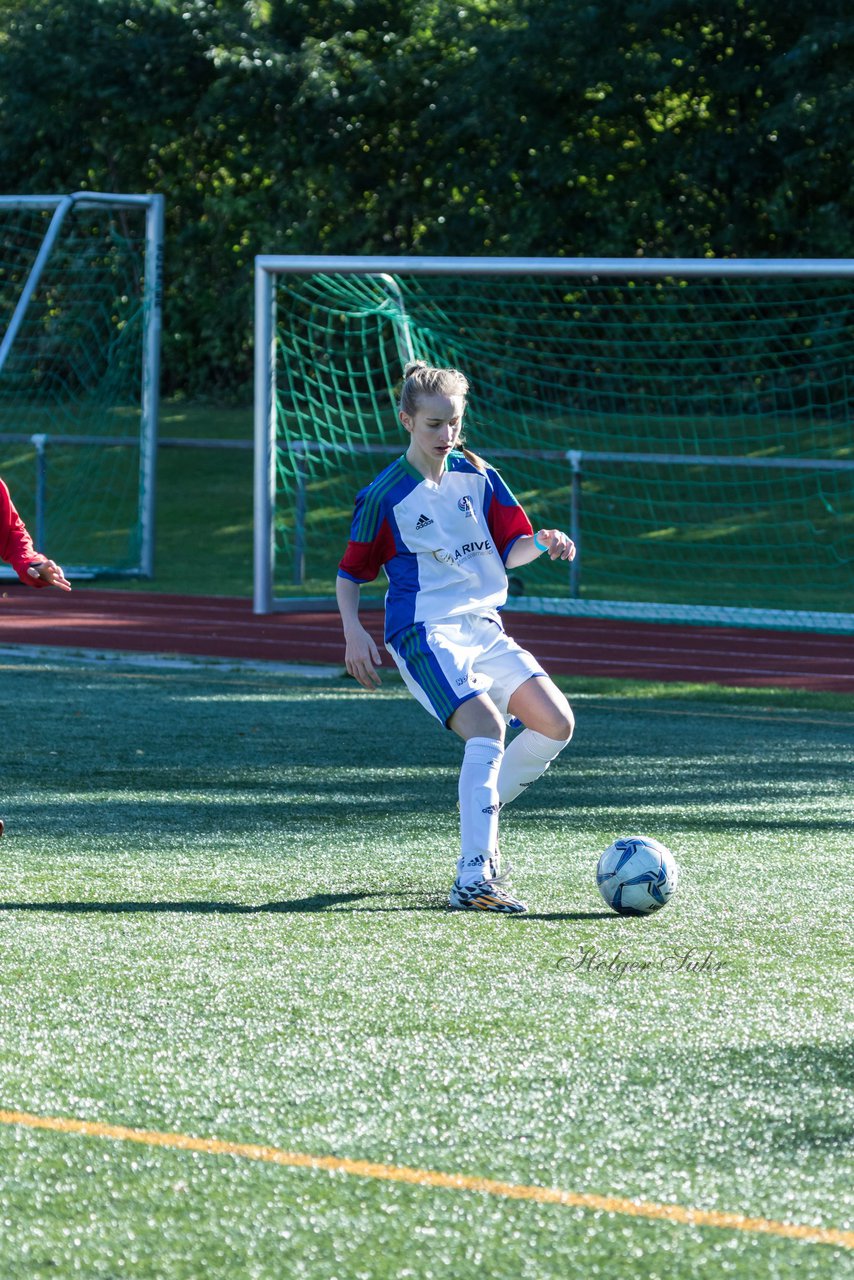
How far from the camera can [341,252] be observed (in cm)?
2595

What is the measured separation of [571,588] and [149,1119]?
1167 cm

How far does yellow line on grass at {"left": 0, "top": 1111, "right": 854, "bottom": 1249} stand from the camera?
2605mm

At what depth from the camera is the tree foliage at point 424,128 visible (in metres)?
22.4

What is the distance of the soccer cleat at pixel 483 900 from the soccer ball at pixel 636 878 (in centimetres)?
24

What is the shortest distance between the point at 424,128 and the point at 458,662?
2192 cm

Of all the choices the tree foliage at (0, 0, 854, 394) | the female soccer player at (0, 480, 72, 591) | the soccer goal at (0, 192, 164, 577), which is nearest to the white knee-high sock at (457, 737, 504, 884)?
the female soccer player at (0, 480, 72, 591)

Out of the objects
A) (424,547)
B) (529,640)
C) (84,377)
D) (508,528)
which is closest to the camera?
(424,547)

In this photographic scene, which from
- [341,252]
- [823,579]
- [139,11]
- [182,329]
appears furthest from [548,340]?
[139,11]

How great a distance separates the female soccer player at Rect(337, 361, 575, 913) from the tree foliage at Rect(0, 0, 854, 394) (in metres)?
17.3

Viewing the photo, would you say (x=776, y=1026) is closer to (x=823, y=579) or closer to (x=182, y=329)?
(x=823, y=579)

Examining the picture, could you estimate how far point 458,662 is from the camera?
16.2 ft

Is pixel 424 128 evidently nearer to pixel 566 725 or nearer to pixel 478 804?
pixel 566 725

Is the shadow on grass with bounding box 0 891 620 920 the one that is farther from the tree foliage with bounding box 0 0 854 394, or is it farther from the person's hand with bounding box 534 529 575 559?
the tree foliage with bounding box 0 0 854 394

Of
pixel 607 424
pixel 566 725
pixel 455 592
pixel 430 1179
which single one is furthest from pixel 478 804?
pixel 607 424
